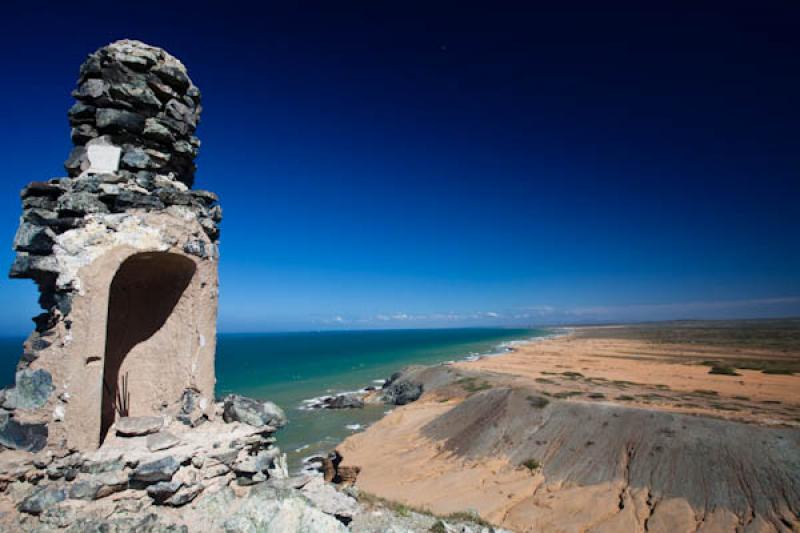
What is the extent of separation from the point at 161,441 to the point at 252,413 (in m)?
1.34

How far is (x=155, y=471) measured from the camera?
5.23 metres

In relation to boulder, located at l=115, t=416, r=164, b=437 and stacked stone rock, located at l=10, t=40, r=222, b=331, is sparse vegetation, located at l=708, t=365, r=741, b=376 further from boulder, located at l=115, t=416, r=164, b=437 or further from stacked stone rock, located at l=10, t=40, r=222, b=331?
boulder, located at l=115, t=416, r=164, b=437

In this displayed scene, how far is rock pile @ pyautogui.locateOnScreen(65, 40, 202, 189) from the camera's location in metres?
6.41

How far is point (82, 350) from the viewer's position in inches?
222

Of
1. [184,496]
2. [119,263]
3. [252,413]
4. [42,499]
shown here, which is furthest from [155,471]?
[119,263]

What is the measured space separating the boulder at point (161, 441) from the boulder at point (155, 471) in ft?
1.18

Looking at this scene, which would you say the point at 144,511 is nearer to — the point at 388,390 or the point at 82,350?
the point at 82,350

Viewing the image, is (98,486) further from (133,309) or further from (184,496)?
(133,309)

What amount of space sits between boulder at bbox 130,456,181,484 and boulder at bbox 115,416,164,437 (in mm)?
936

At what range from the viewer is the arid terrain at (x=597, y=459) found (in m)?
15.2

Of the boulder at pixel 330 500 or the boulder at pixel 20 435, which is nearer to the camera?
the boulder at pixel 20 435

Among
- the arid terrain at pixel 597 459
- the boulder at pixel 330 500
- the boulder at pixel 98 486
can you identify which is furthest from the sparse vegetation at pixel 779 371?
the boulder at pixel 98 486

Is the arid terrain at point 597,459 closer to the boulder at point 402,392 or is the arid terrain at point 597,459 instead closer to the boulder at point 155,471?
the boulder at point 402,392

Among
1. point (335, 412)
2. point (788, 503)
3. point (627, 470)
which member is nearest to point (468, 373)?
point (335, 412)
